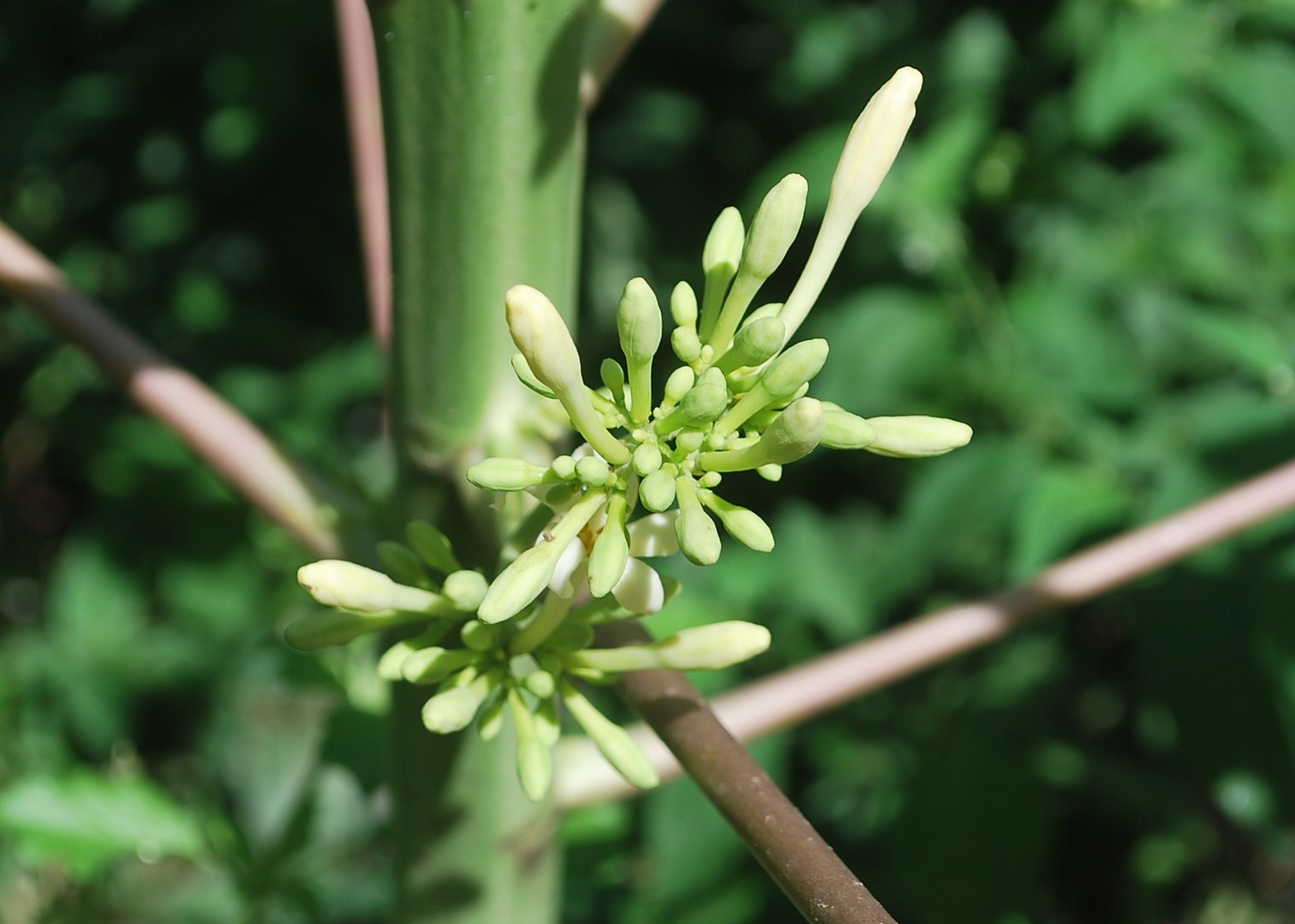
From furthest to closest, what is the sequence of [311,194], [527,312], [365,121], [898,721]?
[311,194], [898,721], [365,121], [527,312]

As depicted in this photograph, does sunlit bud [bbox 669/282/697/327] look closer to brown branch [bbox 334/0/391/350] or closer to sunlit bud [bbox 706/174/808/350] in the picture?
sunlit bud [bbox 706/174/808/350]

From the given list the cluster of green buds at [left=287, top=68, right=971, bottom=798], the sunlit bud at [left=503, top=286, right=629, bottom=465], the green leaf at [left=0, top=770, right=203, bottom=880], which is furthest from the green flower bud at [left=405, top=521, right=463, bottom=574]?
the green leaf at [left=0, top=770, right=203, bottom=880]

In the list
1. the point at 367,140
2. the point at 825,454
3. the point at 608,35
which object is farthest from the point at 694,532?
the point at 825,454

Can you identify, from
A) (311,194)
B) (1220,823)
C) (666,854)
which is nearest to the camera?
(666,854)

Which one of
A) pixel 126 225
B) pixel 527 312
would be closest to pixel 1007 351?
pixel 527 312

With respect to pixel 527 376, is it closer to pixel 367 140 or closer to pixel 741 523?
pixel 741 523

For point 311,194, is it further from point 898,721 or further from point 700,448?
point 700,448

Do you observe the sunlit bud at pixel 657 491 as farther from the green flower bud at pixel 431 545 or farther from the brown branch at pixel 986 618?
the brown branch at pixel 986 618
